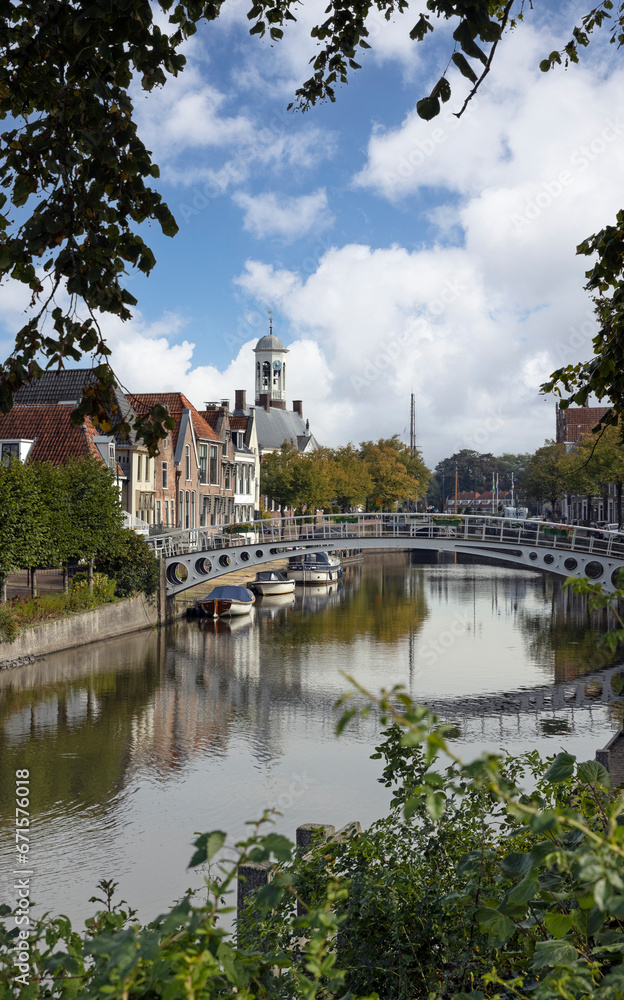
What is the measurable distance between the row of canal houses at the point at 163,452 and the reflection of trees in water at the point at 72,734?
40.8 feet

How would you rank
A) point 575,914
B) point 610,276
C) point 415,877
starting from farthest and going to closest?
1. point 610,276
2. point 415,877
3. point 575,914

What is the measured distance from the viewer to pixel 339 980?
2168 millimetres

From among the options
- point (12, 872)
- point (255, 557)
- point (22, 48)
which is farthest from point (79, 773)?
point (255, 557)

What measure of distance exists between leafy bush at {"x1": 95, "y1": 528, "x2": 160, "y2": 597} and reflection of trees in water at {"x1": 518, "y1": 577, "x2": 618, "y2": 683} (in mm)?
15966

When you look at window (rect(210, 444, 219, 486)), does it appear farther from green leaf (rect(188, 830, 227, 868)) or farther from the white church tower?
green leaf (rect(188, 830, 227, 868))

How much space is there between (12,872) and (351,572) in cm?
5512

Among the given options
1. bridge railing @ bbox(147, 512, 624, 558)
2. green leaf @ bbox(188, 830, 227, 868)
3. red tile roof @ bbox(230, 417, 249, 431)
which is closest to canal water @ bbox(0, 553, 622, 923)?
green leaf @ bbox(188, 830, 227, 868)

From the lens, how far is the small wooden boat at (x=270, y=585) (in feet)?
157

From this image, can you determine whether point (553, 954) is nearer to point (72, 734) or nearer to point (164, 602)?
point (72, 734)

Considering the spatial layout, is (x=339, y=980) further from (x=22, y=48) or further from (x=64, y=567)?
(x=64, y=567)

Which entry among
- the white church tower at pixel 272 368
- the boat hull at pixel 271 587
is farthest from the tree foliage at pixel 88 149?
the white church tower at pixel 272 368

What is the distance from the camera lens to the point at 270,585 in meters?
47.9

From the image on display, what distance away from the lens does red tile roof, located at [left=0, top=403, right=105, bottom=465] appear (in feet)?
131

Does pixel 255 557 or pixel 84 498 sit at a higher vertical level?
pixel 84 498
